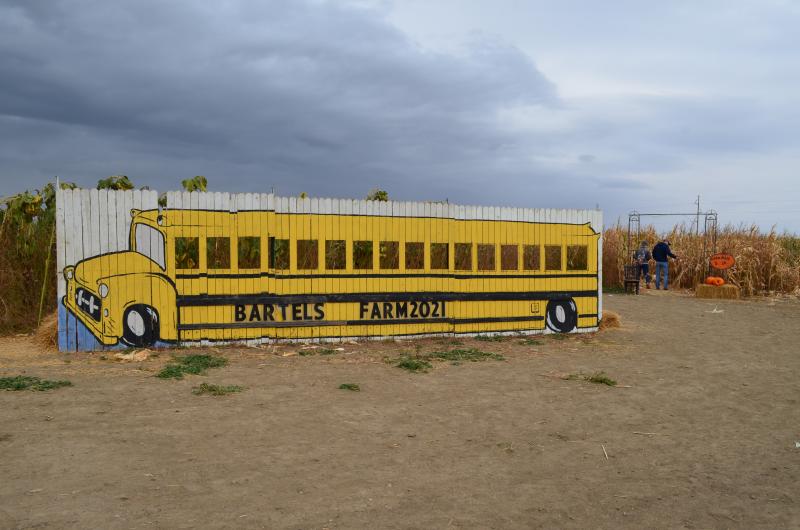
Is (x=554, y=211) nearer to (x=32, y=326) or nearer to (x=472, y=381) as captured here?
(x=472, y=381)

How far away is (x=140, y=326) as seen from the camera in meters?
11.6

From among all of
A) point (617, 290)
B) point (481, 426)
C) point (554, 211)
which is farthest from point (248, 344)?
point (617, 290)

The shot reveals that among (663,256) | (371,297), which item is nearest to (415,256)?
(371,297)

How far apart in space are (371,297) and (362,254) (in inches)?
35.4

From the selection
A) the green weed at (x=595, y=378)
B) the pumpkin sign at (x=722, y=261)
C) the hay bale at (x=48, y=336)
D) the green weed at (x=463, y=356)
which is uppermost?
the pumpkin sign at (x=722, y=261)

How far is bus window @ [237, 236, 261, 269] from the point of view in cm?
1238

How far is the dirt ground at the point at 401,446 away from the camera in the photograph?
4754mm

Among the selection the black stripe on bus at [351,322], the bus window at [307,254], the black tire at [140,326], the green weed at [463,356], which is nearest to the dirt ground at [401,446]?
the green weed at [463,356]

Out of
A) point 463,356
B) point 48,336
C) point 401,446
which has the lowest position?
point 401,446

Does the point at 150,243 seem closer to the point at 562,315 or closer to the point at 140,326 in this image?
the point at 140,326

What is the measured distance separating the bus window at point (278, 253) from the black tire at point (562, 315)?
6.08 meters

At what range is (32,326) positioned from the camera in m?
13.7

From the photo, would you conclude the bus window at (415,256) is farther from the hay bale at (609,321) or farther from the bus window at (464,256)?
the hay bale at (609,321)

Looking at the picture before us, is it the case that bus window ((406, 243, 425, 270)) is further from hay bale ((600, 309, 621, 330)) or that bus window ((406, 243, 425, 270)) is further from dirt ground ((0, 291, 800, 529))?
hay bale ((600, 309, 621, 330))
